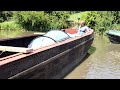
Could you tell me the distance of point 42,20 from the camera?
990 inches

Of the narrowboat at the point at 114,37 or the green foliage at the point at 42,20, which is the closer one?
the narrowboat at the point at 114,37

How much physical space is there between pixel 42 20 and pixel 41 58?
63.7 feet

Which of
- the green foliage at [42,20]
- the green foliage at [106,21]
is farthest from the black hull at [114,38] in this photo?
the green foliage at [42,20]

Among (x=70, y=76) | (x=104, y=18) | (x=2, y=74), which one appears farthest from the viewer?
(x=104, y=18)

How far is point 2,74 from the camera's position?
425cm

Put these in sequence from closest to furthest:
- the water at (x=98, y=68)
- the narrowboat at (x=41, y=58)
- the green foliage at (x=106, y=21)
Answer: the narrowboat at (x=41, y=58)
the water at (x=98, y=68)
the green foliage at (x=106, y=21)

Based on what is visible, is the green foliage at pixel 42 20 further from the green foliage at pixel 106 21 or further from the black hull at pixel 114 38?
the black hull at pixel 114 38

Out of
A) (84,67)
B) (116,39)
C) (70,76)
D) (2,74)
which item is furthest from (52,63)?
(116,39)

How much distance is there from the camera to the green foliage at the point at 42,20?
24.8 metres

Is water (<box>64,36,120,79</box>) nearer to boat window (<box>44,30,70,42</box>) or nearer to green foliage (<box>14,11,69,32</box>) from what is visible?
boat window (<box>44,30,70,42</box>)

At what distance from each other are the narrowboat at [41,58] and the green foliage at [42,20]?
1478 cm

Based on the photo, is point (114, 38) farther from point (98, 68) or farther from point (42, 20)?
point (42, 20)

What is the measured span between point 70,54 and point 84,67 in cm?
121
